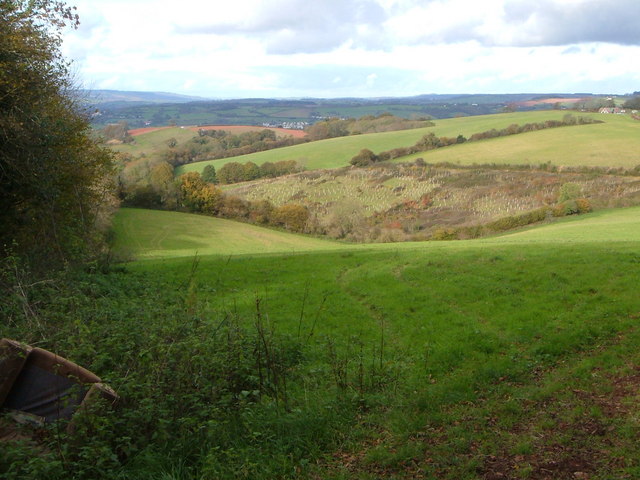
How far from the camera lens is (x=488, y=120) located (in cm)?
11006

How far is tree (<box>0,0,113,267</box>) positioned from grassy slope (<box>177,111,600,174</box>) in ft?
224

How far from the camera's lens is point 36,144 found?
53.7 ft

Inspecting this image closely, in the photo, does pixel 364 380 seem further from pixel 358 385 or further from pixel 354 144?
pixel 354 144

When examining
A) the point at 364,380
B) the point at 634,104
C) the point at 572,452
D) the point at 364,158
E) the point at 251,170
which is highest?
the point at 634,104

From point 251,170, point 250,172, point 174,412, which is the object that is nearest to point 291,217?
point 250,172

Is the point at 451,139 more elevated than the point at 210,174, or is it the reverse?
the point at 451,139

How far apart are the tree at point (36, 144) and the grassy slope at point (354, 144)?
224ft

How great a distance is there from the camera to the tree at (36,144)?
15766 millimetres

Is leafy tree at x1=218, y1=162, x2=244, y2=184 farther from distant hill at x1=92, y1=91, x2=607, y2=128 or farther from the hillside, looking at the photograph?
the hillside

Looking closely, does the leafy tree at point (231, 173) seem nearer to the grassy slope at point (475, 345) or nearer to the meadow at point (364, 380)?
the grassy slope at point (475, 345)

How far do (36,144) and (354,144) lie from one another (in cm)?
8737

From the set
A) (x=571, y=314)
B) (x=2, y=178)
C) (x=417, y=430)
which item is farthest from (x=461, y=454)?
(x=2, y=178)

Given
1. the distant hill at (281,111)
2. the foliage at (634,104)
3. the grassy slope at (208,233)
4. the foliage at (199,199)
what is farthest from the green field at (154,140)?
the foliage at (634,104)

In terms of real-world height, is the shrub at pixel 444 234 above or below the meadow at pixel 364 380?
below
